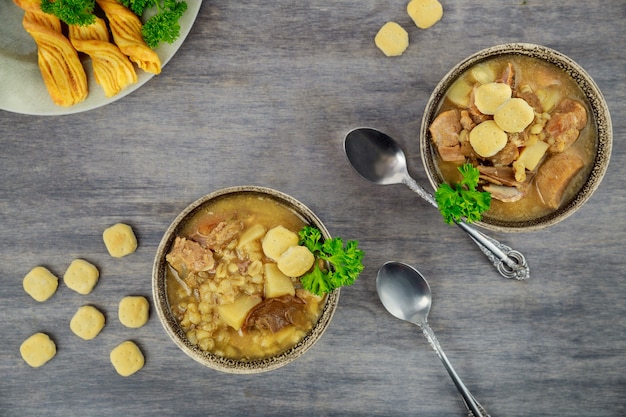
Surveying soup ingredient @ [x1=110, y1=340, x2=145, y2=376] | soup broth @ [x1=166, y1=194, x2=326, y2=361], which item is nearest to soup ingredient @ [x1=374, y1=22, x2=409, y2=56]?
soup broth @ [x1=166, y1=194, x2=326, y2=361]

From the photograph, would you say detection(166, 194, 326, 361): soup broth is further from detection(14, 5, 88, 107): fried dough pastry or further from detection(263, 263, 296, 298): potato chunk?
detection(14, 5, 88, 107): fried dough pastry

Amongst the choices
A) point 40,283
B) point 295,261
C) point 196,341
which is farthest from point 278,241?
point 40,283

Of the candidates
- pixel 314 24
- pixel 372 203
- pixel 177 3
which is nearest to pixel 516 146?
pixel 372 203

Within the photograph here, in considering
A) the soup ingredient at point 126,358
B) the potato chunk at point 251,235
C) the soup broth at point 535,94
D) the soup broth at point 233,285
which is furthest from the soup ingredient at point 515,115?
the soup ingredient at point 126,358

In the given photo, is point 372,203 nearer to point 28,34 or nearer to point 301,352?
point 301,352

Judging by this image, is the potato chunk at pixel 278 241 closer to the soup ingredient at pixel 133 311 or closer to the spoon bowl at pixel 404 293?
the spoon bowl at pixel 404 293

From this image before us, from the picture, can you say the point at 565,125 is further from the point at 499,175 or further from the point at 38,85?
the point at 38,85
